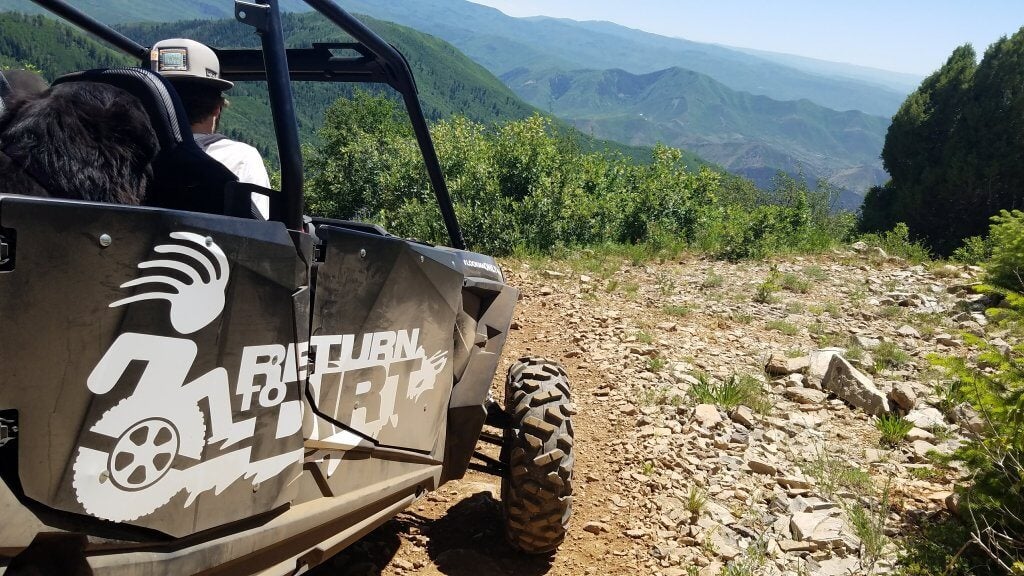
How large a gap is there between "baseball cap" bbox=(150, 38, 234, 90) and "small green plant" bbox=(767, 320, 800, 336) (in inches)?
237

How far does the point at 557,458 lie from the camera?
314 cm

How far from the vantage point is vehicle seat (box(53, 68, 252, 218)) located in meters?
1.79

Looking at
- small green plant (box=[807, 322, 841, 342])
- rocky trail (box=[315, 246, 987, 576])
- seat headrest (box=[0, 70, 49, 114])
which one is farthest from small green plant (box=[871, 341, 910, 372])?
seat headrest (box=[0, 70, 49, 114])

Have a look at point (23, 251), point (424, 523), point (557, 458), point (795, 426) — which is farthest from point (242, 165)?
point (795, 426)

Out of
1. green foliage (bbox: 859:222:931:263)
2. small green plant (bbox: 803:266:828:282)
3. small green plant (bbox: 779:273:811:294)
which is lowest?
small green plant (bbox: 779:273:811:294)

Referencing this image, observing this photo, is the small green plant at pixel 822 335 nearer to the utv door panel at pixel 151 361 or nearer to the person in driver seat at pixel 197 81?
the person in driver seat at pixel 197 81

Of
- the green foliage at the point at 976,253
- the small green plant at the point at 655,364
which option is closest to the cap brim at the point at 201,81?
the small green plant at the point at 655,364

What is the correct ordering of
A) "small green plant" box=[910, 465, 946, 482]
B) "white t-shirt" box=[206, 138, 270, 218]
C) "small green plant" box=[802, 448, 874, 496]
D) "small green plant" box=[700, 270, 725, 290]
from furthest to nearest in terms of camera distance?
"small green plant" box=[700, 270, 725, 290]
"small green plant" box=[910, 465, 946, 482]
"small green plant" box=[802, 448, 874, 496]
"white t-shirt" box=[206, 138, 270, 218]

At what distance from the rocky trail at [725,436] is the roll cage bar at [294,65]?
167cm

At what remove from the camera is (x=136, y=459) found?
152 centimetres

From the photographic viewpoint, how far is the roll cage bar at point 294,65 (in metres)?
1.97

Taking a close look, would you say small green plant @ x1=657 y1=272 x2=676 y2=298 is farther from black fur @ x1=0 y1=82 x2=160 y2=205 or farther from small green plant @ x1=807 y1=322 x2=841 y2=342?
black fur @ x1=0 y1=82 x2=160 y2=205

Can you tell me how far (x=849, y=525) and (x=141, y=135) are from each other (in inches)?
147

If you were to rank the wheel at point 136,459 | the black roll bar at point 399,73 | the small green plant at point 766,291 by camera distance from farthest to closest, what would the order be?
the small green plant at point 766,291 → the black roll bar at point 399,73 → the wheel at point 136,459
